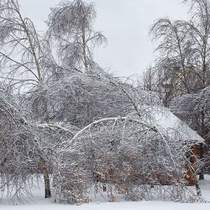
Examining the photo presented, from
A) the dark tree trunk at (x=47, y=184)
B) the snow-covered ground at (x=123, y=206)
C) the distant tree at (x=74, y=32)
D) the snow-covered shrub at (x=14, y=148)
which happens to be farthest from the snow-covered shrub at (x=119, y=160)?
the distant tree at (x=74, y=32)

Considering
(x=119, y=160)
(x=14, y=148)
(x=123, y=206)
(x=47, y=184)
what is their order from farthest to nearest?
1. (x=47, y=184)
2. (x=119, y=160)
3. (x=14, y=148)
4. (x=123, y=206)

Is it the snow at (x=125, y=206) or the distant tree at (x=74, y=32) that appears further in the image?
the distant tree at (x=74, y=32)

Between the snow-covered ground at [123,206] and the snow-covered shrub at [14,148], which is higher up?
the snow-covered shrub at [14,148]

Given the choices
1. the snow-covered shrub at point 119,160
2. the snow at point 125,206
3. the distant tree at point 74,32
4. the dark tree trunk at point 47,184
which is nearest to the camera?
the snow at point 125,206

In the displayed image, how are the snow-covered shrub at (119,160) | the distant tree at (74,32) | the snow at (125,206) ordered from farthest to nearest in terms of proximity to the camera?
the distant tree at (74,32) < the snow-covered shrub at (119,160) < the snow at (125,206)

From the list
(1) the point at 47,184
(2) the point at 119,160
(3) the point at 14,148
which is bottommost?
(1) the point at 47,184

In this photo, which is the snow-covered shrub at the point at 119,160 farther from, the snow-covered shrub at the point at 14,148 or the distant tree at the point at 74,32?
the distant tree at the point at 74,32

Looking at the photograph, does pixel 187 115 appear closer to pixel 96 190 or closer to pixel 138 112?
pixel 138 112

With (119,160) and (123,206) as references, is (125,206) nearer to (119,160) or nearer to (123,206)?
(123,206)

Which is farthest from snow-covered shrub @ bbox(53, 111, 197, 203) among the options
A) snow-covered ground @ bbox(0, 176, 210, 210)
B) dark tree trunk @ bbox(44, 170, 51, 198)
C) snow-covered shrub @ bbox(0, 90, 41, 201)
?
dark tree trunk @ bbox(44, 170, 51, 198)

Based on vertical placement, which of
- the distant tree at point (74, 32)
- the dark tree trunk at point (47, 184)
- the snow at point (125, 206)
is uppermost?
the distant tree at point (74, 32)

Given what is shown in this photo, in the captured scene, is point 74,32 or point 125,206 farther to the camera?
point 74,32

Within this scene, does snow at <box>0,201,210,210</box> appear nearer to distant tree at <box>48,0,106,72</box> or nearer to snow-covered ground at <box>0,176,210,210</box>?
snow-covered ground at <box>0,176,210,210</box>

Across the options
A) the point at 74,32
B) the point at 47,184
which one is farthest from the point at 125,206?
the point at 74,32
